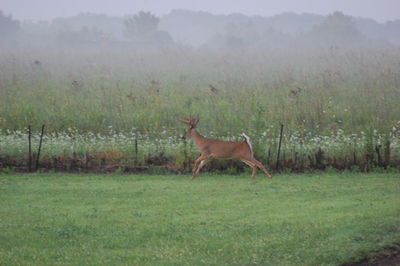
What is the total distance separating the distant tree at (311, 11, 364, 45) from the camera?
2867 inches

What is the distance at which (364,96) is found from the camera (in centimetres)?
2289

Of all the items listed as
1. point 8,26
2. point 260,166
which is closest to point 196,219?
point 260,166

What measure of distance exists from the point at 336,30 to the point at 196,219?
222 feet

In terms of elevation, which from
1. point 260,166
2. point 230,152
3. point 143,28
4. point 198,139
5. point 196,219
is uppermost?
point 143,28

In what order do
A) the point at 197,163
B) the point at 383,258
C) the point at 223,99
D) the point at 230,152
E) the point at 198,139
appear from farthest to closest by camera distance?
1. the point at 223,99
2. the point at 198,139
3. the point at 197,163
4. the point at 230,152
5. the point at 383,258

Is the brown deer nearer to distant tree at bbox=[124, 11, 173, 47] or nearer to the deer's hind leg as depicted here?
the deer's hind leg

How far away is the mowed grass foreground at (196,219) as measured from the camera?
8.40 meters

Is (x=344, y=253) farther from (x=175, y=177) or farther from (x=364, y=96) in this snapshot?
(x=364, y=96)

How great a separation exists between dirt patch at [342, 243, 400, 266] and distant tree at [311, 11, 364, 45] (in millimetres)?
64224

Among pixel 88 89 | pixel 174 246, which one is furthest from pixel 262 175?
pixel 88 89

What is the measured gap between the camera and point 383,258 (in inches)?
332

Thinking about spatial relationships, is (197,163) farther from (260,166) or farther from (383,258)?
(383,258)

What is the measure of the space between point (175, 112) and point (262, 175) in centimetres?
698

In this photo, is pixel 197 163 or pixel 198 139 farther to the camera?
pixel 198 139
